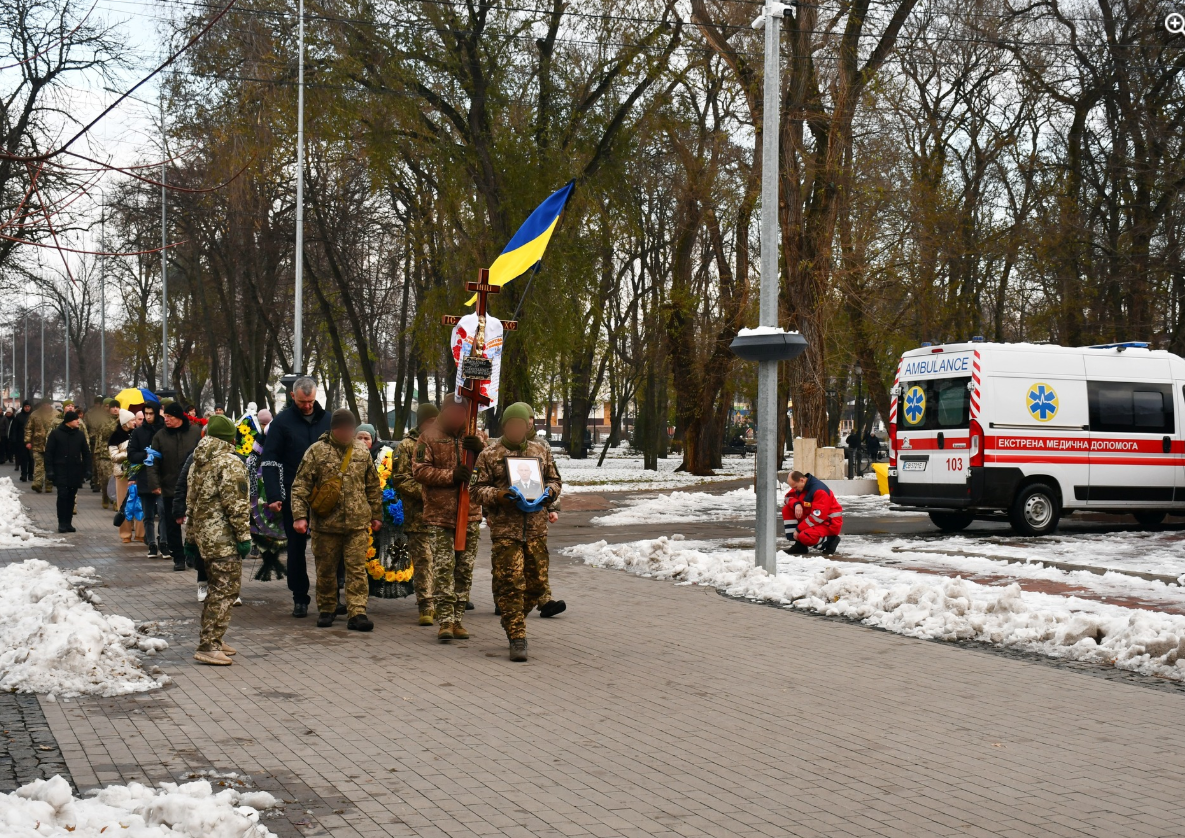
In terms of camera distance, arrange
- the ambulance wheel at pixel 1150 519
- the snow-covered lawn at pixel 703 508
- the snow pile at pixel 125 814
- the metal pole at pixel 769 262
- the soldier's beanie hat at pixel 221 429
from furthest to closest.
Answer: the snow-covered lawn at pixel 703 508, the ambulance wheel at pixel 1150 519, the metal pole at pixel 769 262, the soldier's beanie hat at pixel 221 429, the snow pile at pixel 125 814

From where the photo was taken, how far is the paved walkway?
5332mm

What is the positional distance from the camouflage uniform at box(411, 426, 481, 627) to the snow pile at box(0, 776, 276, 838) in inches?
181

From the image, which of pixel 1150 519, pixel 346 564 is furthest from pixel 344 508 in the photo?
pixel 1150 519

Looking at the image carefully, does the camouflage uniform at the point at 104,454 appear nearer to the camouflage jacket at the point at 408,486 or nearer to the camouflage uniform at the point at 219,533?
the camouflage jacket at the point at 408,486

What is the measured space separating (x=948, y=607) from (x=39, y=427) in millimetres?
23532

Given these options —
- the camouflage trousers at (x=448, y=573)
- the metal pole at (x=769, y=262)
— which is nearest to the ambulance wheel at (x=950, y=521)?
the metal pole at (x=769, y=262)

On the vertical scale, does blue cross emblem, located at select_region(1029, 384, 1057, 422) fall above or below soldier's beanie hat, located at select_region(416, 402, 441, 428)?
above

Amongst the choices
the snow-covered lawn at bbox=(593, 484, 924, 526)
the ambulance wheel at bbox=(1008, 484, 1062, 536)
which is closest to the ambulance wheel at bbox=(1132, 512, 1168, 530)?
the ambulance wheel at bbox=(1008, 484, 1062, 536)

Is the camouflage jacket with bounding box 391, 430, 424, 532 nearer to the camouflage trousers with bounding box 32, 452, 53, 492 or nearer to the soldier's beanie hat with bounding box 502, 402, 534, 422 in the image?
the soldier's beanie hat with bounding box 502, 402, 534, 422

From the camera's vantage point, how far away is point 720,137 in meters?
31.8

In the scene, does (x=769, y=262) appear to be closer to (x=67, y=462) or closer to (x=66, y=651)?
(x=66, y=651)

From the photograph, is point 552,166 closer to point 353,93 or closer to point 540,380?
point 353,93

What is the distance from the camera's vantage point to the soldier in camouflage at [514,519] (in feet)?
28.7

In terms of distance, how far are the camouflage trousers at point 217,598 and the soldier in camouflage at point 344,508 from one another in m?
1.15
